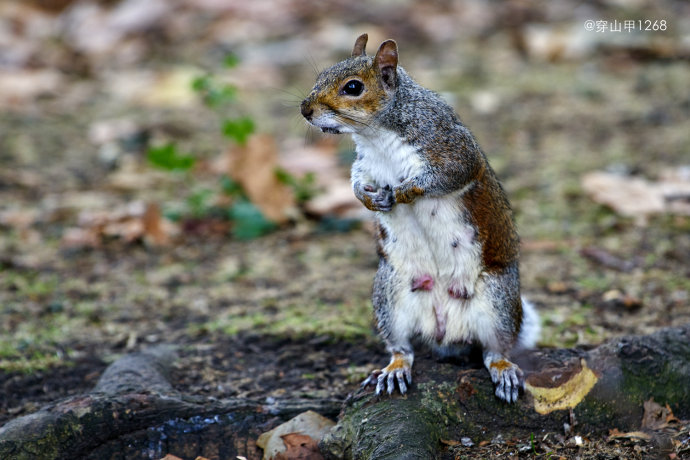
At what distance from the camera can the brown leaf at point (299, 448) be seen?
Answer: 242cm

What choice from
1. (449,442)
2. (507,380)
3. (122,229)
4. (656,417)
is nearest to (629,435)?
(656,417)

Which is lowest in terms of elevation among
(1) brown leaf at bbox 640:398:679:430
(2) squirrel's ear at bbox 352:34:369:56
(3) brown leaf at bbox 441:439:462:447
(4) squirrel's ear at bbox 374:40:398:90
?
(1) brown leaf at bbox 640:398:679:430

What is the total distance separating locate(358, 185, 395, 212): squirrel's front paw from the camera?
2.60 metres

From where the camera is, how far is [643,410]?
2.53 metres

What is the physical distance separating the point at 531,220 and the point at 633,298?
118cm

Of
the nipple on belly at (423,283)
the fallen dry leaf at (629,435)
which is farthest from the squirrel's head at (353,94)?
the fallen dry leaf at (629,435)

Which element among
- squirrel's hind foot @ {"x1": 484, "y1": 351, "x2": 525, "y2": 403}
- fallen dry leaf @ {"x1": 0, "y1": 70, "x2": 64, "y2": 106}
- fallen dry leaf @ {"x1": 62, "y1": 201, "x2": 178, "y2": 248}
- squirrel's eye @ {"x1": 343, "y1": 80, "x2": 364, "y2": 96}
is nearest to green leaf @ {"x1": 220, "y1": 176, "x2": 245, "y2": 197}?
fallen dry leaf @ {"x1": 62, "y1": 201, "x2": 178, "y2": 248}

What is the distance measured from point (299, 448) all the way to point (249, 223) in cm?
248

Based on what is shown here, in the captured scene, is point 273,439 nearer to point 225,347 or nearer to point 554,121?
point 225,347

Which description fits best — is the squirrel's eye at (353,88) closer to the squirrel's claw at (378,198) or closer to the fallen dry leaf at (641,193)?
the squirrel's claw at (378,198)

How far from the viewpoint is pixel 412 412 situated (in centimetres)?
239

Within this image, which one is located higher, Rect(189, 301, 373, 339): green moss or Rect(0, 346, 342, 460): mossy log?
Rect(189, 301, 373, 339): green moss

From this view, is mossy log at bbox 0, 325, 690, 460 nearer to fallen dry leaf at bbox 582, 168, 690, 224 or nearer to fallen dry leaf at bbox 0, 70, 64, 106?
fallen dry leaf at bbox 582, 168, 690, 224

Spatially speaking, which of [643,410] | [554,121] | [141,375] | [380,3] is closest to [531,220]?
[554,121]
